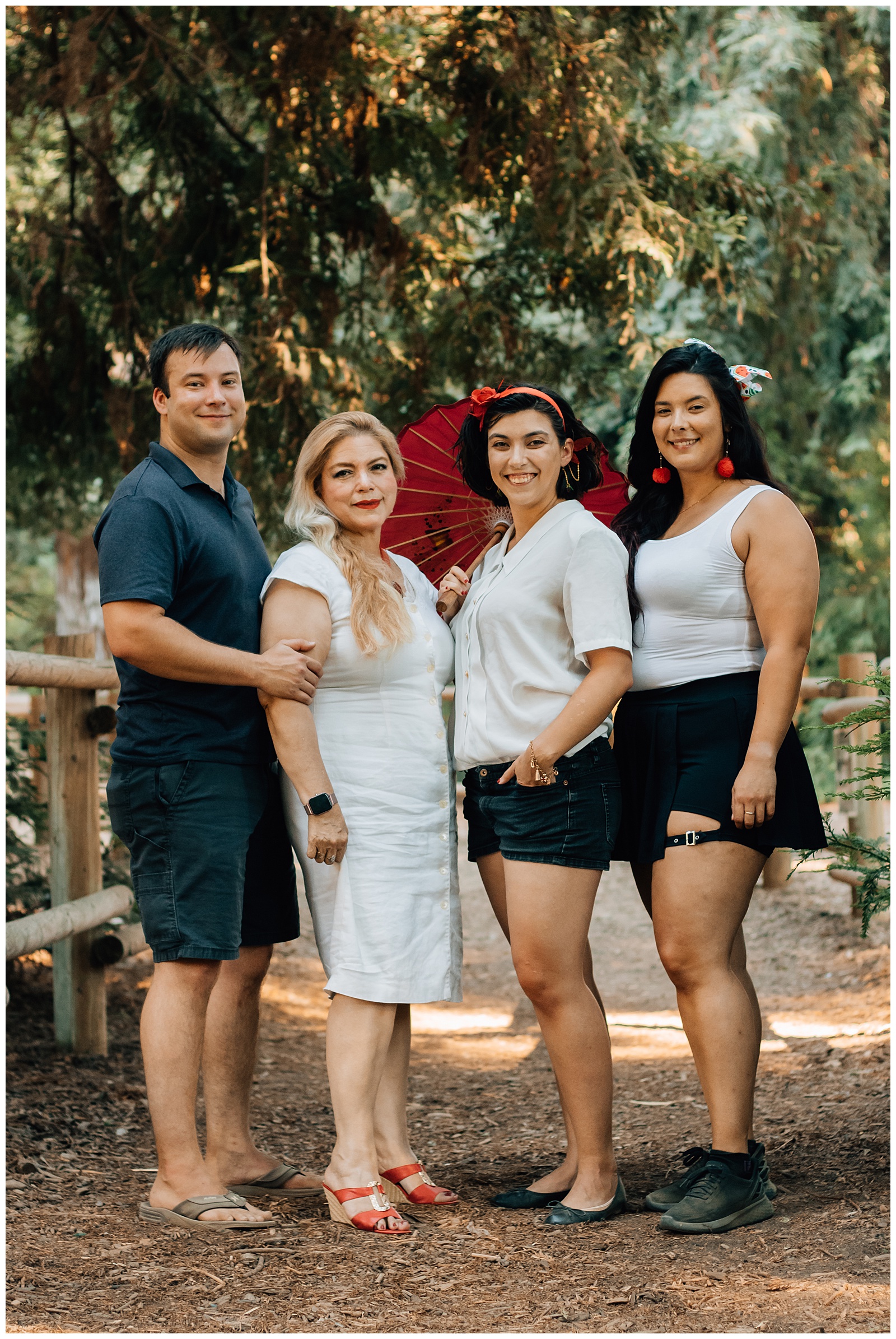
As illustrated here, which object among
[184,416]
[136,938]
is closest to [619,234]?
[184,416]

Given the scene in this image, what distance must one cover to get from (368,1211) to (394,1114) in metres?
0.30

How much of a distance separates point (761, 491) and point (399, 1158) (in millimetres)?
1987

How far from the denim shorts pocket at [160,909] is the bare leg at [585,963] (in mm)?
798

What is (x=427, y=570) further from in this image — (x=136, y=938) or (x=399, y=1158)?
(x=136, y=938)

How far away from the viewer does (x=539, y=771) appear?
10.0ft

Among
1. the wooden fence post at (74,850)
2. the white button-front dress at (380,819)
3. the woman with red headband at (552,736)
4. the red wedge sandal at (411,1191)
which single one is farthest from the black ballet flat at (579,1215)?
the wooden fence post at (74,850)

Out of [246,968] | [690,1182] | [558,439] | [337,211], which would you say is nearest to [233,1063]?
[246,968]

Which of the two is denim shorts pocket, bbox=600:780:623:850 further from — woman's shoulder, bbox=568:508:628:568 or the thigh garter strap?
woman's shoulder, bbox=568:508:628:568

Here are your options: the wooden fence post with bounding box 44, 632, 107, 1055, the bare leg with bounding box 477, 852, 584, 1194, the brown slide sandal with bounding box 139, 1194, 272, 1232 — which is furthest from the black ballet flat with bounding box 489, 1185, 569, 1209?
the wooden fence post with bounding box 44, 632, 107, 1055

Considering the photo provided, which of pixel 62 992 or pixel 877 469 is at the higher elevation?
pixel 877 469

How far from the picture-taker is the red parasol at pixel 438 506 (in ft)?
11.7

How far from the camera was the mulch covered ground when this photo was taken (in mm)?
2641

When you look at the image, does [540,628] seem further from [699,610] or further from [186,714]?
[186,714]

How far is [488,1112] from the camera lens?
4.63 metres
